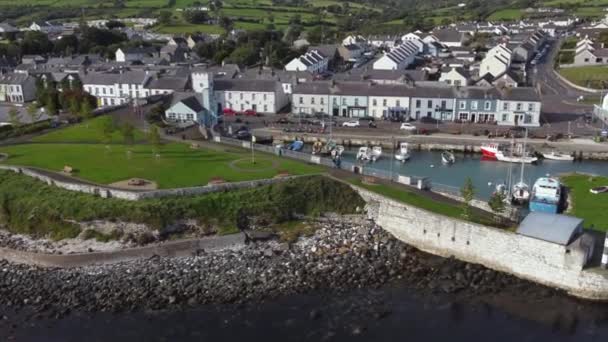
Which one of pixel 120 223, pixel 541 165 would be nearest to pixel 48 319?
pixel 120 223

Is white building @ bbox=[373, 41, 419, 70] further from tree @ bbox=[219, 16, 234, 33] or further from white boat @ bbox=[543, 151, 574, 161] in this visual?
tree @ bbox=[219, 16, 234, 33]

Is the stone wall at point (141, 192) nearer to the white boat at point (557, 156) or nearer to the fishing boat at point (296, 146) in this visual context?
the fishing boat at point (296, 146)

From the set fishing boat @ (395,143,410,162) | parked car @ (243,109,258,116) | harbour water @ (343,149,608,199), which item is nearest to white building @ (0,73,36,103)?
parked car @ (243,109,258,116)

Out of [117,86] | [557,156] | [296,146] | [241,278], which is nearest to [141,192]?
[241,278]

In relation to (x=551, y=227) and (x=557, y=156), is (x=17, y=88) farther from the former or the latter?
(x=551, y=227)

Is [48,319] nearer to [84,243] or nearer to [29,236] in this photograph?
[84,243]
